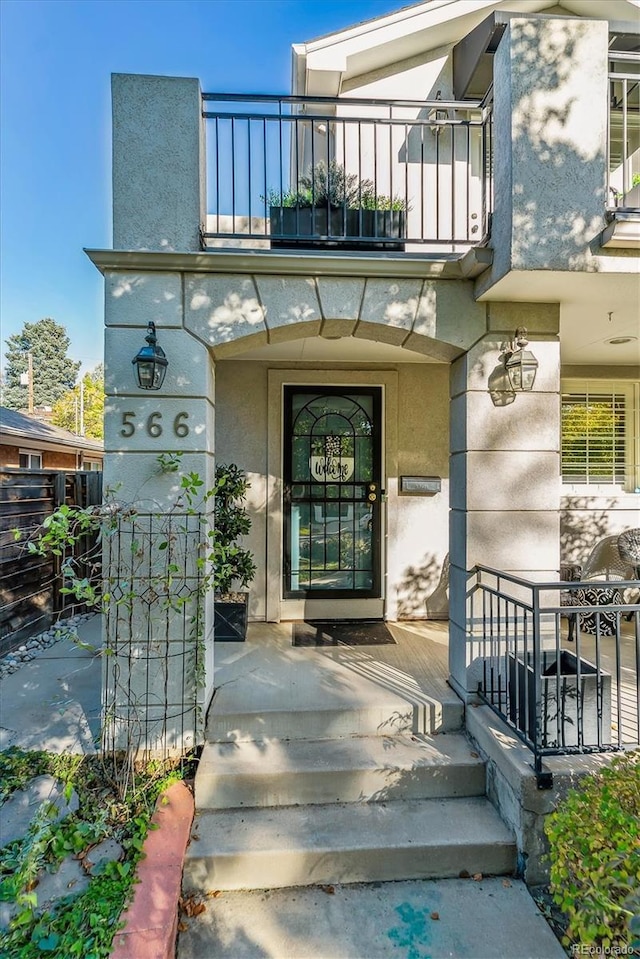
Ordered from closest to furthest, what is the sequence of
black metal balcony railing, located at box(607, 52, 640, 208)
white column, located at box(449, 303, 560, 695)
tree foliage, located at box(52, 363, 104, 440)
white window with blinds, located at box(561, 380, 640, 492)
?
1. white column, located at box(449, 303, 560, 695)
2. black metal balcony railing, located at box(607, 52, 640, 208)
3. white window with blinds, located at box(561, 380, 640, 492)
4. tree foliage, located at box(52, 363, 104, 440)

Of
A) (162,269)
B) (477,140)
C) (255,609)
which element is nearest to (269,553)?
(255,609)

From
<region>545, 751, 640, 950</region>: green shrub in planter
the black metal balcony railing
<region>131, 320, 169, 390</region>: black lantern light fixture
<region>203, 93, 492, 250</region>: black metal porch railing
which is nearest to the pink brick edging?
<region>545, 751, 640, 950</region>: green shrub in planter

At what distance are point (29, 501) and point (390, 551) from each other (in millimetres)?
3798

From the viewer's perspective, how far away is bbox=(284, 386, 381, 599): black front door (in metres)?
4.96

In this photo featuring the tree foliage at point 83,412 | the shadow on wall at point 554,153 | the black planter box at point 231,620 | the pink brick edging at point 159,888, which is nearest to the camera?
the pink brick edging at point 159,888

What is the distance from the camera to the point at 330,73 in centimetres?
514

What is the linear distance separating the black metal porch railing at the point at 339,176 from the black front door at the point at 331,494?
1.58 meters

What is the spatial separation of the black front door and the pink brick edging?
2558 millimetres

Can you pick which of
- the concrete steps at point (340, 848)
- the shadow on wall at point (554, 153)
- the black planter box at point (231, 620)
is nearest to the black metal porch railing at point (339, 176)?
the shadow on wall at point (554, 153)

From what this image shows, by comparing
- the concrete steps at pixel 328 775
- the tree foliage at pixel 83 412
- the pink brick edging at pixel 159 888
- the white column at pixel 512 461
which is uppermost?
the tree foliage at pixel 83 412

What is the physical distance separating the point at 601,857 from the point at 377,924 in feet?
3.46

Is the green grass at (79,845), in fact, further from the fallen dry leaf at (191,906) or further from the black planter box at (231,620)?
the black planter box at (231,620)

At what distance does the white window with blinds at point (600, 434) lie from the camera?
547cm

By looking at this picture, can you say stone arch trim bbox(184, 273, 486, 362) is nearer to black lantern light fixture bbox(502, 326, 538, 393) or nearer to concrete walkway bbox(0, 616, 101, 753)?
black lantern light fixture bbox(502, 326, 538, 393)
